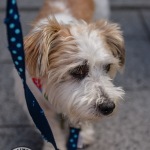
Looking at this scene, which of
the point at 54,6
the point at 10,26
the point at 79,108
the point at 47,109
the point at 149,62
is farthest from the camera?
the point at 149,62

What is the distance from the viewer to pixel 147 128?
389cm

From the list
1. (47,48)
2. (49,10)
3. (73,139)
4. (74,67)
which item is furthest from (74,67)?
(49,10)

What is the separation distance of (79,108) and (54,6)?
5.20 ft

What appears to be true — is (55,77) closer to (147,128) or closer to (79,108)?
(79,108)

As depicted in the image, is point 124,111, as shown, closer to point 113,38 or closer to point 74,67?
point 113,38

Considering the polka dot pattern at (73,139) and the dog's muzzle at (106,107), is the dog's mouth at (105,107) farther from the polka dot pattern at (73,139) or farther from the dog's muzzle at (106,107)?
the polka dot pattern at (73,139)

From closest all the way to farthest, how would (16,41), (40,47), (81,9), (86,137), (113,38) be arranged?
1. (16,41)
2. (40,47)
3. (113,38)
4. (86,137)
5. (81,9)

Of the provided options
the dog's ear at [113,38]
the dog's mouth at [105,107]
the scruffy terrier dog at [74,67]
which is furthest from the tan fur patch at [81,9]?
the dog's mouth at [105,107]

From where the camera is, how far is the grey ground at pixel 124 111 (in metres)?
3.69

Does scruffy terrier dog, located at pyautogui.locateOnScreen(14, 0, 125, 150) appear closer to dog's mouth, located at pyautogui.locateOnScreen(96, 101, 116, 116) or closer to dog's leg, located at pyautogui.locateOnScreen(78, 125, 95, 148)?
dog's mouth, located at pyautogui.locateOnScreen(96, 101, 116, 116)

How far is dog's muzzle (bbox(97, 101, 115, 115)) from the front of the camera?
2.90m

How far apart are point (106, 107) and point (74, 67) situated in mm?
360

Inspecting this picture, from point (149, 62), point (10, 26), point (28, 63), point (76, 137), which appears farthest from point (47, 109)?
point (149, 62)

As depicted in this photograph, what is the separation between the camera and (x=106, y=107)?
9.55 ft
